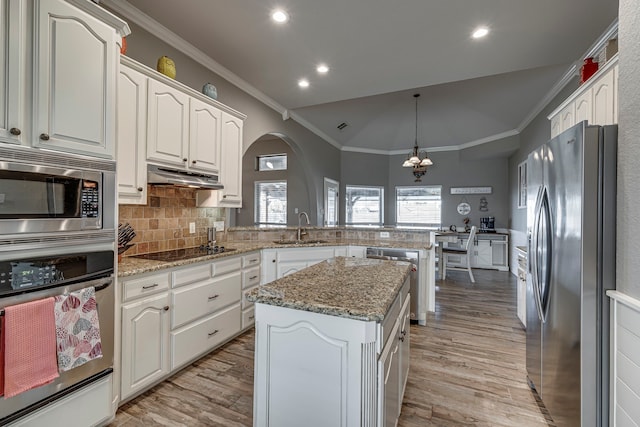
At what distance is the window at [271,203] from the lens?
748cm

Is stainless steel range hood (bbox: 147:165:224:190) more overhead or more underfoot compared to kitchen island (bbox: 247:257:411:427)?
more overhead

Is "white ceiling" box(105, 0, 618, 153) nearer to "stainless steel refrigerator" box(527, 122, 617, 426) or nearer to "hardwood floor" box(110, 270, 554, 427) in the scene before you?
"stainless steel refrigerator" box(527, 122, 617, 426)

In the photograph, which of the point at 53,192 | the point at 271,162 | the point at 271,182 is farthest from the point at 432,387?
the point at 271,162

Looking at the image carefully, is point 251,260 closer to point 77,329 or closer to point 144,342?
point 144,342

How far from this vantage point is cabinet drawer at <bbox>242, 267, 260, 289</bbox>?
2947mm

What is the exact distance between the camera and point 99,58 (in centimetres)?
159

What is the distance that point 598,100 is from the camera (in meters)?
2.07

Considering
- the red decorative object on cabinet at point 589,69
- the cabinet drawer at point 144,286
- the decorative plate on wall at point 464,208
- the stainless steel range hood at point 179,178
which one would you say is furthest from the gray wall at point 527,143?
the cabinet drawer at point 144,286

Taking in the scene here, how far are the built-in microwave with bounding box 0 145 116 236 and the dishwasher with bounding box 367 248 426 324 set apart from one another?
2.65 meters

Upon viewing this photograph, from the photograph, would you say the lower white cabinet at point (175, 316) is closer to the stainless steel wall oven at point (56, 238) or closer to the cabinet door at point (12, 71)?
the stainless steel wall oven at point (56, 238)

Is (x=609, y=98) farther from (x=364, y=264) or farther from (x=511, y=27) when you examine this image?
(x=364, y=264)

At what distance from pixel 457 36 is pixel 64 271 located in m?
3.53

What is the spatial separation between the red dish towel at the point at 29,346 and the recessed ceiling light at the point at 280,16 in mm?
2537

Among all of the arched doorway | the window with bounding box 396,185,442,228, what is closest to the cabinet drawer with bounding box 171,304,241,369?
the arched doorway
